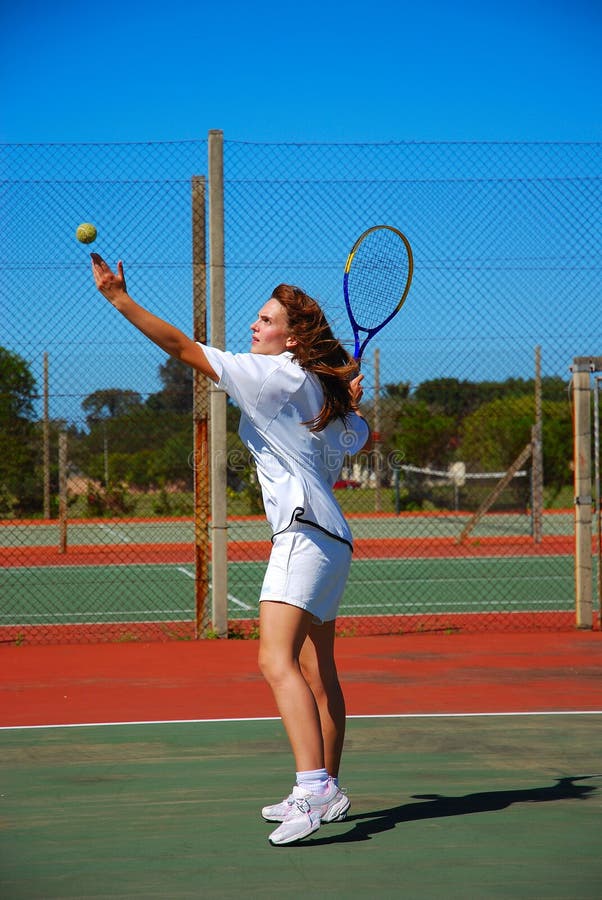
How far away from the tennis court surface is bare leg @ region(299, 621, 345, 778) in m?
0.26

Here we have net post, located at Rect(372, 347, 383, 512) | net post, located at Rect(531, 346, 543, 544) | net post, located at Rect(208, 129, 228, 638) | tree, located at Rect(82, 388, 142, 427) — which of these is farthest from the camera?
net post, located at Rect(531, 346, 543, 544)

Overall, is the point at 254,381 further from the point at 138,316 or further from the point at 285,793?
the point at 285,793

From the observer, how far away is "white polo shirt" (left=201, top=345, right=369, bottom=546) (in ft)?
11.4

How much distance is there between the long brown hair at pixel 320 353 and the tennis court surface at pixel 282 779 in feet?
4.41

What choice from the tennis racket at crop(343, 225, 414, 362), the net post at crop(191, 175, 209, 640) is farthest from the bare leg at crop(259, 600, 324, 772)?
the net post at crop(191, 175, 209, 640)

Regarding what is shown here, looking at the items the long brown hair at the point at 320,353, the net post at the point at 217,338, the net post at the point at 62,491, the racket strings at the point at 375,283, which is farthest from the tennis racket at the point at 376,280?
the net post at the point at 62,491

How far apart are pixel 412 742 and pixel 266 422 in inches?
84.6

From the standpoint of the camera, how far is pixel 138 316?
11.1 ft

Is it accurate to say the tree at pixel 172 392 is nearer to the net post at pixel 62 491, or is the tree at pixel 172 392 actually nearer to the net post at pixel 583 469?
the net post at pixel 62 491

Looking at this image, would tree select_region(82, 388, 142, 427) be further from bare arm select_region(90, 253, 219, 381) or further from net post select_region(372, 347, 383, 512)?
bare arm select_region(90, 253, 219, 381)

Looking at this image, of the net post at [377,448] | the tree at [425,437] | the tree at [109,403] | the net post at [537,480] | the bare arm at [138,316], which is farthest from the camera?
the net post at [537,480]

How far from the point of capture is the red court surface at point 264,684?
587cm

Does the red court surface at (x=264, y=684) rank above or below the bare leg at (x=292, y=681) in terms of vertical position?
below

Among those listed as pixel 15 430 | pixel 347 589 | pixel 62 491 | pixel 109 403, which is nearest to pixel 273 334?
pixel 15 430
